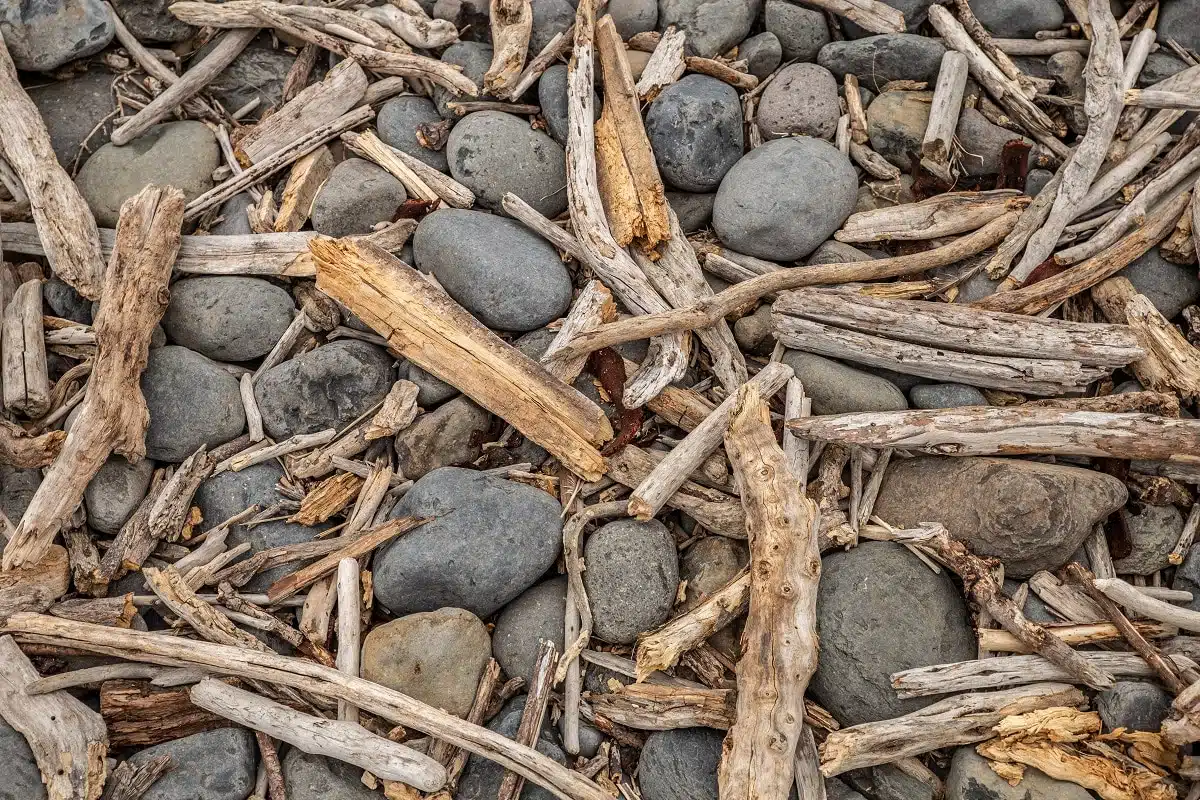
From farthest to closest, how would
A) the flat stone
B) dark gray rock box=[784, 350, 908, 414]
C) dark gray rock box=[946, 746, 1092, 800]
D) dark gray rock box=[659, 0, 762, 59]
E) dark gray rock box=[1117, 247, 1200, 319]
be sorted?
dark gray rock box=[659, 0, 762, 59], dark gray rock box=[1117, 247, 1200, 319], dark gray rock box=[784, 350, 908, 414], the flat stone, dark gray rock box=[946, 746, 1092, 800]

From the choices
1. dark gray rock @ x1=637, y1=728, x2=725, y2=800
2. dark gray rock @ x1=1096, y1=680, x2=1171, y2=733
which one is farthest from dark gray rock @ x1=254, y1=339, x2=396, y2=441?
dark gray rock @ x1=1096, y1=680, x2=1171, y2=733

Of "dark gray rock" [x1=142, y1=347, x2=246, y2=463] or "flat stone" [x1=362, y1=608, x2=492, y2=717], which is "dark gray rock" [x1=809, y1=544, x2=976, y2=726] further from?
"dark gray rock" [x1=142, y1=347, x2=246, y2=463]

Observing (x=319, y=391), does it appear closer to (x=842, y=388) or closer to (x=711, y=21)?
(x=842, y=388)

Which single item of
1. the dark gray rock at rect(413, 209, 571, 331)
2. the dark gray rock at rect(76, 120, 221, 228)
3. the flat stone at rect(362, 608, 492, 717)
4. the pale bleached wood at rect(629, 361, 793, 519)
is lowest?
the flat stone at rect(362, 608, 492, 717)

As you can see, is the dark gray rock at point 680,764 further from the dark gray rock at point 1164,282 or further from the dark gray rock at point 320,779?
the dark gray rock at point 1164,282

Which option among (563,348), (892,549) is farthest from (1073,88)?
(563,348)

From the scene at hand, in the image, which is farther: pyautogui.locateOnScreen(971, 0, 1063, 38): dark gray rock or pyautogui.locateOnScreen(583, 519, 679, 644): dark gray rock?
pyautogui.locateOnScreen(971, 0, 1063, 38): dark gray rock
